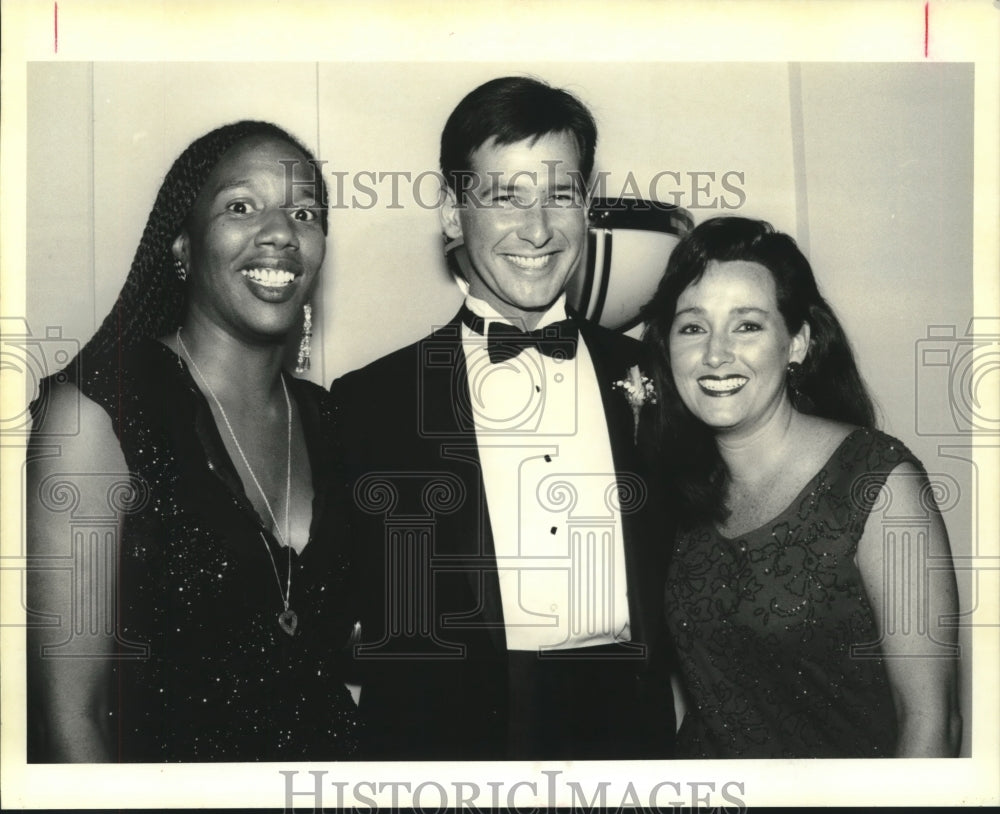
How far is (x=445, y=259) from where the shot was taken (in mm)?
2352

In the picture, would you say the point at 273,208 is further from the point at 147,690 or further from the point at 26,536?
the point at 147,690

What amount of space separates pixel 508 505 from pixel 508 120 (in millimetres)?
833

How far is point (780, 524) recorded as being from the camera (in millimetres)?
2281

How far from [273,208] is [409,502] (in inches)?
27.1

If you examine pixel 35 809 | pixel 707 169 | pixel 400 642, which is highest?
pixel 707 169

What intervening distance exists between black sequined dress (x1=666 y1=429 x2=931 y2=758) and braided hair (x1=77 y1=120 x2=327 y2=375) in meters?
1.14

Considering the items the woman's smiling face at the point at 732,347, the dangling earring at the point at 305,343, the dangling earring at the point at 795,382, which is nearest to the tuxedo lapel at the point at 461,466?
the dangling earring at the point at 305,343

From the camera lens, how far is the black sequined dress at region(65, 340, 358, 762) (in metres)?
2.25

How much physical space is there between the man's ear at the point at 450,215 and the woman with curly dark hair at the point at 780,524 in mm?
476

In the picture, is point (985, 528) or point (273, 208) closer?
point (273, 208)

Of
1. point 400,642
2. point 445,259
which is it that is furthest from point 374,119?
point 400,642

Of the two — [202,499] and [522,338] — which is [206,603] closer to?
[202,499]

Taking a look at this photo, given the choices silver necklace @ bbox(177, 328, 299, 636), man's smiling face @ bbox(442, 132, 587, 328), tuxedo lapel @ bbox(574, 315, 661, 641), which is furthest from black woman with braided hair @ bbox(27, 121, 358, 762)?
tuxedo lapel @ bbox(574, 315, 661, 641)

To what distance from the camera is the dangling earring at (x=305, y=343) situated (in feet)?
7.61
